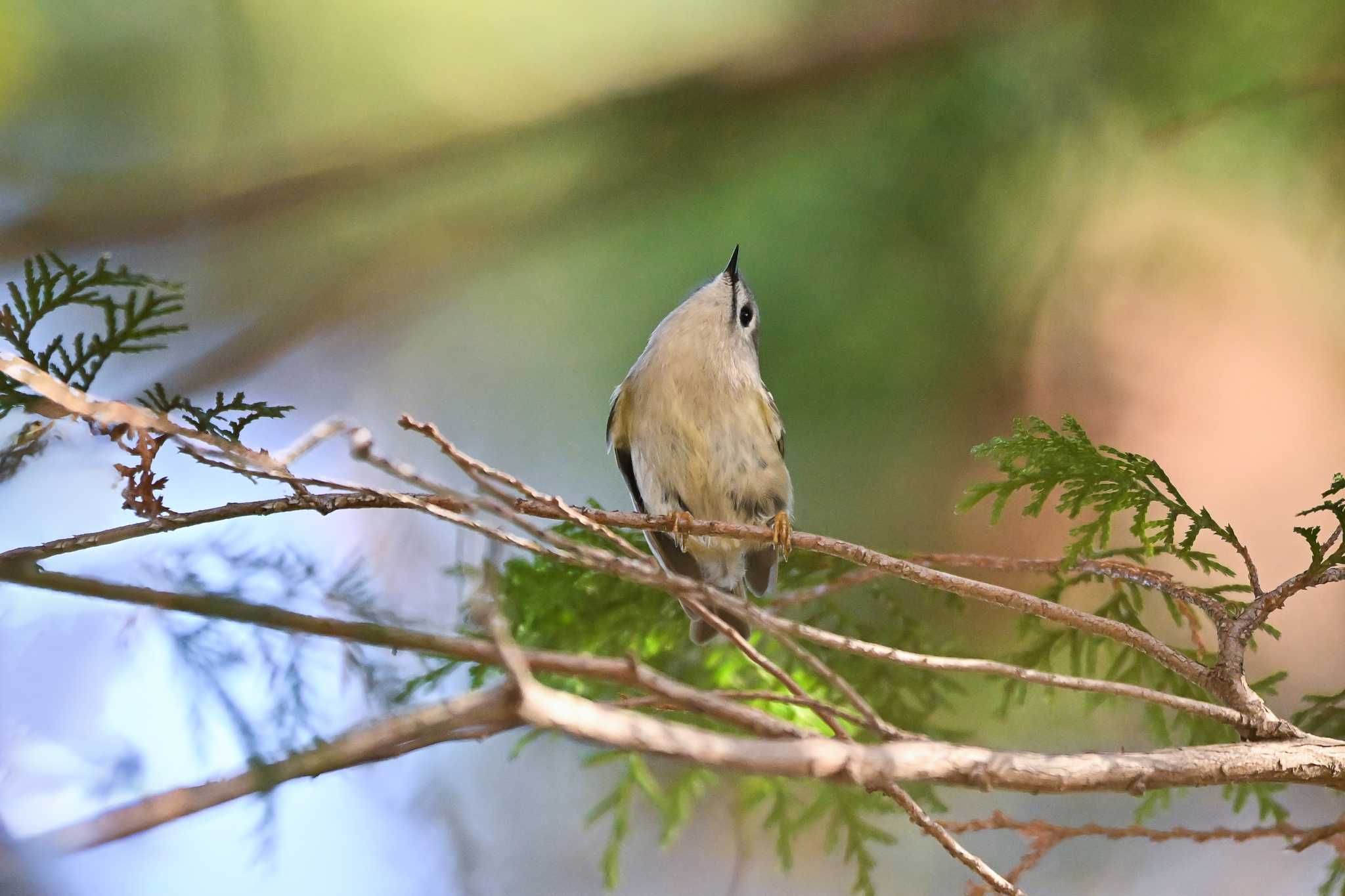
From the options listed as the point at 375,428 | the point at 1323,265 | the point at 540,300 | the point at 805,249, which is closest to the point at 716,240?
the point at 805,249

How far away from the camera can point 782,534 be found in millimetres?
641

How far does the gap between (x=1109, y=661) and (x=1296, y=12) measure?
0.76 meters

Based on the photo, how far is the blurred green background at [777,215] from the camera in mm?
1149

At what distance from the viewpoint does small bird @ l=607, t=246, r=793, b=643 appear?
0.98m

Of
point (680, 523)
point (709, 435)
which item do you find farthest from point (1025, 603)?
point (709, 435)

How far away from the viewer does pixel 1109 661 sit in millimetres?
1129

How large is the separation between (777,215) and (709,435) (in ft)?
1.35

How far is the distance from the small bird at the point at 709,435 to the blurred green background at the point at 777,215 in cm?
19

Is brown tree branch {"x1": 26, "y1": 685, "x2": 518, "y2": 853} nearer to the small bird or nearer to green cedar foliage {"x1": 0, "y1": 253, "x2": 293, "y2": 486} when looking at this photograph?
green cedar foliage {"x1": 0, "y1": 253, "x2": 293, "y2": 486}

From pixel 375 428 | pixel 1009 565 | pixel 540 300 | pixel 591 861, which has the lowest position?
pixel 591 861

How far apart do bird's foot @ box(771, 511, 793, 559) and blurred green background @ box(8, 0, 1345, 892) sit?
28 cm

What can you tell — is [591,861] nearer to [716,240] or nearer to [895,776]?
[716,240]

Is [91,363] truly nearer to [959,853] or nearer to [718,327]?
[959,853]

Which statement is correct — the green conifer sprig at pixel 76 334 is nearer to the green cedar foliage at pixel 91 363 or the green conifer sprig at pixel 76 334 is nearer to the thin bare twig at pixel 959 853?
the green cedar foliage at pixel 91 363
